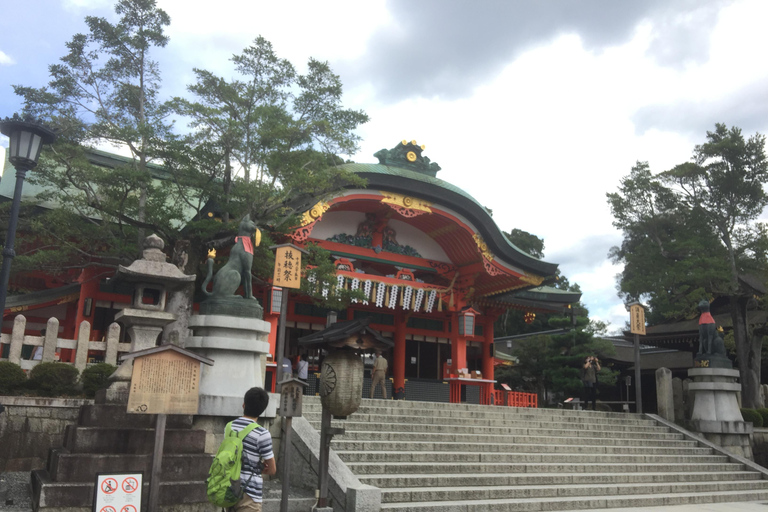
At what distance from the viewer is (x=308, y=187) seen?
1246 cm

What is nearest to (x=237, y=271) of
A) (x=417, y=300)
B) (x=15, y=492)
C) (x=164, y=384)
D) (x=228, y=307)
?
(x=228, y=307)

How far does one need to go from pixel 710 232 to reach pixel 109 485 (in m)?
20.7

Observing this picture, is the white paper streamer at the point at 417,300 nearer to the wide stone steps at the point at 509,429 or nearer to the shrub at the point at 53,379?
the wide stone steps at the point at 509,429

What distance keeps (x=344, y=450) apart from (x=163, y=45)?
11032 millimetres

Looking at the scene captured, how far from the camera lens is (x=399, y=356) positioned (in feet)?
62.4

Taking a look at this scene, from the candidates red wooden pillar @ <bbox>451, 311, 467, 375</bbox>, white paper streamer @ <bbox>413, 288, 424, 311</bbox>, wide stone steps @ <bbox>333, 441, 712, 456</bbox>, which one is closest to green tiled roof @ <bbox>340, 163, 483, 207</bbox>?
white paper streamer @ <bbox>413, 288, 424, 311</bbox>

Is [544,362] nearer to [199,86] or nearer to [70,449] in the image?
[199,86]

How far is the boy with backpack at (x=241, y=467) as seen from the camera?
4406mm

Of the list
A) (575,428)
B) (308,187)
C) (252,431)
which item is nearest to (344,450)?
(252,431)

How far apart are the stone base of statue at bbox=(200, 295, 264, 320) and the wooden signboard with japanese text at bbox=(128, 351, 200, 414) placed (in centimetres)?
199

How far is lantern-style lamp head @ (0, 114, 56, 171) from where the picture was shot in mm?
7062

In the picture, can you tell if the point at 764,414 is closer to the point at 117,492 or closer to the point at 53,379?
the point at 117,492

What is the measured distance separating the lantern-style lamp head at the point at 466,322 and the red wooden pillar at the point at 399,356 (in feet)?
6.33

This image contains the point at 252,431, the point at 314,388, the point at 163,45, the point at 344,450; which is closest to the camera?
the point at 252,431
